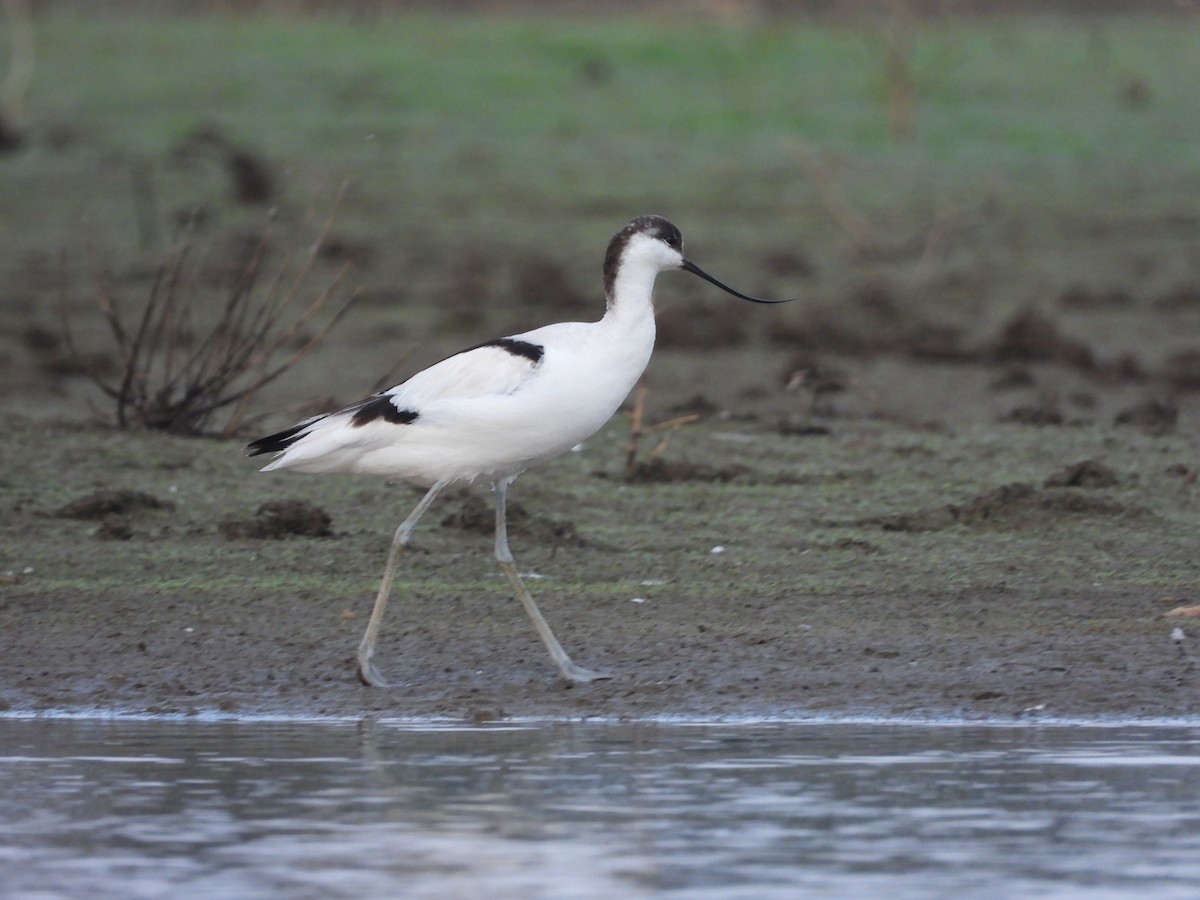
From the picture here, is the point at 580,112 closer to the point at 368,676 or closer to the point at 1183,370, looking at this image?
the point at 1183,370

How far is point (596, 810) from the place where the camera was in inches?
211

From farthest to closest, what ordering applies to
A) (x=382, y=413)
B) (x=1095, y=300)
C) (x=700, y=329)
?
1. (x=1095, y=300)
2. (x=700, y=329)
3. (x=382, y=413)

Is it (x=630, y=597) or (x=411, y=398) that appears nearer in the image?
(x=411, y=398)

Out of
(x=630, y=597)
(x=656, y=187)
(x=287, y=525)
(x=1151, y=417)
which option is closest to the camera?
(x=630, y=597)

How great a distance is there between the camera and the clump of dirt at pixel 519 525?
857 cm

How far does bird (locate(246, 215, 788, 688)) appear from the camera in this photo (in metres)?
6.77

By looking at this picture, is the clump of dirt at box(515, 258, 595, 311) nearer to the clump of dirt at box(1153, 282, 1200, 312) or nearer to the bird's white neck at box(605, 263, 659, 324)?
the clump of dirt at box(1153, 282, 1200, 312)

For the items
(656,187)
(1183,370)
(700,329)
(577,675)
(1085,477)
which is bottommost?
(577,675)

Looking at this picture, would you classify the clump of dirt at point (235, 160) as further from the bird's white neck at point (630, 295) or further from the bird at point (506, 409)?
the bird's white neck at point (630, 295)

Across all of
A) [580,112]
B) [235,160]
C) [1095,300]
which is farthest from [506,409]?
[580,112]

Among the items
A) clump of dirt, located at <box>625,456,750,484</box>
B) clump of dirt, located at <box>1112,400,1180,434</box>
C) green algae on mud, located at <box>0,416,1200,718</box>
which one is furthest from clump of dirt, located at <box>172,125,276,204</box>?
clump of dirt, located at <box>625,456,750,484</box>

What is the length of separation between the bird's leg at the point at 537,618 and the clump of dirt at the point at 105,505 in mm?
2216

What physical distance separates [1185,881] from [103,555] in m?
4.81

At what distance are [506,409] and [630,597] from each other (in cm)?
132
